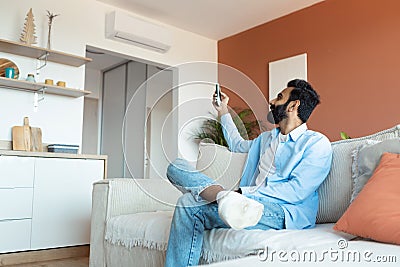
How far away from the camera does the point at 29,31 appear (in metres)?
3.31

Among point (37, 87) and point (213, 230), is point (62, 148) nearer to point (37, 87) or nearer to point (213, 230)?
point (37, 87)

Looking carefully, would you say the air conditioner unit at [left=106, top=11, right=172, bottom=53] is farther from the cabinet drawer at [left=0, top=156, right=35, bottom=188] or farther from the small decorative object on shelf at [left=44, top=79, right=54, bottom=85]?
the cabinet drawer at [left=0, top=156, right=35, bottom=188]

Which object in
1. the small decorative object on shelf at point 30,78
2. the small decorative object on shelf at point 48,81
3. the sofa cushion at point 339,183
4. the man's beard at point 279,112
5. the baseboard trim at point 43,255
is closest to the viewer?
the sofa cushion at point 339,183

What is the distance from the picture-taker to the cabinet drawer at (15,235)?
268cm

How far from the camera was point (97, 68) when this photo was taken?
5.93 meters

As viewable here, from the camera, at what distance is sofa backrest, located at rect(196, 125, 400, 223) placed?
1.47m

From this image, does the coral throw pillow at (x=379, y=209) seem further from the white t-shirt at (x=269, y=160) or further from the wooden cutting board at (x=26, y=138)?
the wooden cutting board at (x=26, y=138)

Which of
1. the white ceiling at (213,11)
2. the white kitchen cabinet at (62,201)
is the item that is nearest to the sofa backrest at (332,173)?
the white kitchen cabinet at (62,201)

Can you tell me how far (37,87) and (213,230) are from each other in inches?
96.7

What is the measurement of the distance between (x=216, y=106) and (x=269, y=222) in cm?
47

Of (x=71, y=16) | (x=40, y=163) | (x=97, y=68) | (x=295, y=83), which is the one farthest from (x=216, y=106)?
(x=97, y=68)

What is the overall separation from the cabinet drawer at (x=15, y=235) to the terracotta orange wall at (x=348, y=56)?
8.79 ft

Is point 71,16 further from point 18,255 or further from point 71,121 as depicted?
point 18,255

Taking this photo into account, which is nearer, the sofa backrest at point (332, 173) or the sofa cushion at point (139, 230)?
the sofa backrest at point (332, 173)
